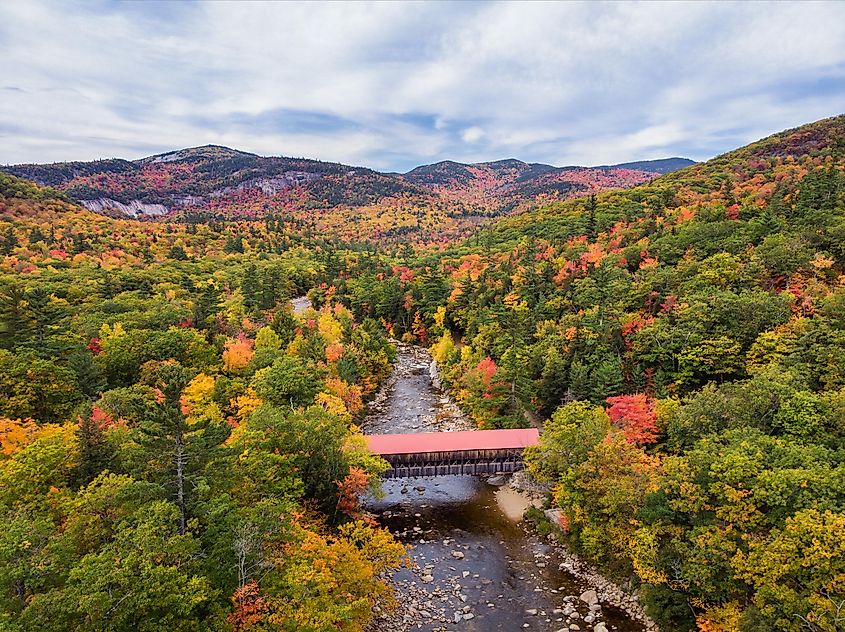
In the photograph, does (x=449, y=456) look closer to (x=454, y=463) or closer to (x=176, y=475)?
(x=454, y=463)

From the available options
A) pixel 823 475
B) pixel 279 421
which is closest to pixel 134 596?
pixel 279 421

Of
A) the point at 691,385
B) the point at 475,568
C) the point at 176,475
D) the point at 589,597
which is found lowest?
the point at 475,568

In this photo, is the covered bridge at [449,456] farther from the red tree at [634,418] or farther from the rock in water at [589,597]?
the rock in water at [589,597]

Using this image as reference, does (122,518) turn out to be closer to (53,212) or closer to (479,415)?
(479,415)

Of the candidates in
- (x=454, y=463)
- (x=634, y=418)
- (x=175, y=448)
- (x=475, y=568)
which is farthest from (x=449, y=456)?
A: (x=175, y=448)

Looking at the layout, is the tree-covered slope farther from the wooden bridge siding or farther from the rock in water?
the rock in water

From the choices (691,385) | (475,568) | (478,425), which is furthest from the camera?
(478,425)
